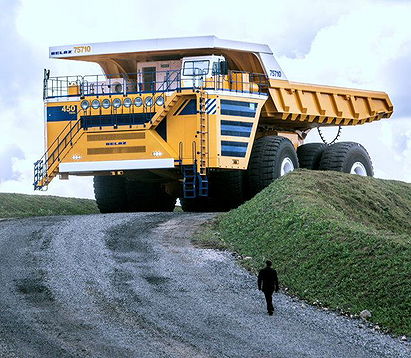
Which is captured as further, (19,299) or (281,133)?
(281,133)

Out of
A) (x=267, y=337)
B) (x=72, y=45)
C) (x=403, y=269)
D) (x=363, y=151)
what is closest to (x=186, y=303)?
(x=267, y=337)

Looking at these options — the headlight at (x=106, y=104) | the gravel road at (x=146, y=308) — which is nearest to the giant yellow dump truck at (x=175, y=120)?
the headlight at (x=106, y=104)

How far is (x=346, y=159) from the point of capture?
36625mm

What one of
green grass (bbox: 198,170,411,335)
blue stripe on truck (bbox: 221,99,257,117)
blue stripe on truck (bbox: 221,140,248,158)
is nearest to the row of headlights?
blue stripe on truck (bbox: 221,99,257,117)

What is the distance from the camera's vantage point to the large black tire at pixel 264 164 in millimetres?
31750

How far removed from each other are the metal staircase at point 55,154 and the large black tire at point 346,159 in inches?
409

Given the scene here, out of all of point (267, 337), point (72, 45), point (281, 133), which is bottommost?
point (267, 337)

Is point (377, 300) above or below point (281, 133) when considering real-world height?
below

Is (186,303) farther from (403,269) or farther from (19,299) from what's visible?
(403,269)

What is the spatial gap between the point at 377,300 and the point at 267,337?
302cm

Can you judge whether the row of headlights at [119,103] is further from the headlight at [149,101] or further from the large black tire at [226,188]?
the large black tire at [226,188]

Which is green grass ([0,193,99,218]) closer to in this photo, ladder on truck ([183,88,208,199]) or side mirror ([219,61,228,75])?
ladder on truck ([183,88,208,199])

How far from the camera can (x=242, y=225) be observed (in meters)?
25.0

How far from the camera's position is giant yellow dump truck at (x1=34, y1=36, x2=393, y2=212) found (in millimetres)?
29734
